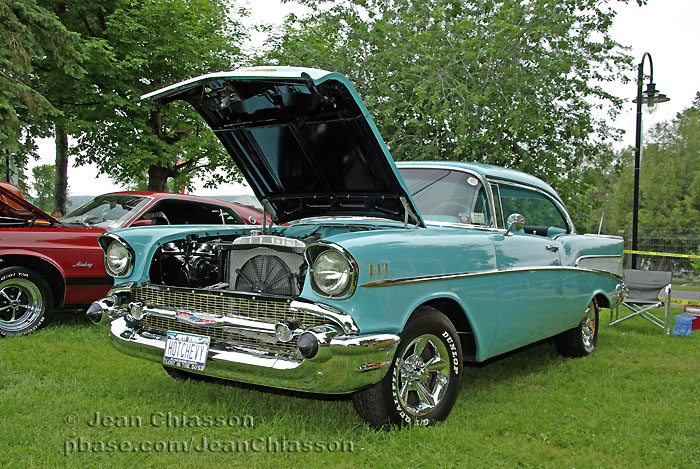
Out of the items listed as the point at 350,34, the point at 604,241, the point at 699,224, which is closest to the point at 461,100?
the point at 350,34

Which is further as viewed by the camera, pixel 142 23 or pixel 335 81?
pixel 142 23

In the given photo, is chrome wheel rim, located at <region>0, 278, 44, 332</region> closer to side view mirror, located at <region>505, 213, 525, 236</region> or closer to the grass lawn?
the grass lawn

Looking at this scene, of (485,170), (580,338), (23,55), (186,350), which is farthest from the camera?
(23,55)

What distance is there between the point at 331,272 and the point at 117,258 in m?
1.71

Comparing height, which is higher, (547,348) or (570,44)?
(570,44)

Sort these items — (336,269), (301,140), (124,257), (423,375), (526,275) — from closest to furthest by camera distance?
1. (336,269)
2. (423,375)
3. (124,257)
4. (301,140)
5. (526,275)

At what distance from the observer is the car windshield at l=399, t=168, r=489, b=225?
4.34 metres

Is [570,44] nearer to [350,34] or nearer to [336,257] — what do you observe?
[350,34]

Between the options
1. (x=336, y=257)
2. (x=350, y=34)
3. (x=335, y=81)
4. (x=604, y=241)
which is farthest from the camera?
(x=350, y=34)

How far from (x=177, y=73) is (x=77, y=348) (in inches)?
450

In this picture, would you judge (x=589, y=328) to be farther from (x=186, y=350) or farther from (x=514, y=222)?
(x=186, y=350)

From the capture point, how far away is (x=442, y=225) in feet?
13.9

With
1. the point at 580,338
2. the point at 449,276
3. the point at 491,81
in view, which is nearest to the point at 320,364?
the point at 449,276

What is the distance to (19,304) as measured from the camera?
19.0 feet
